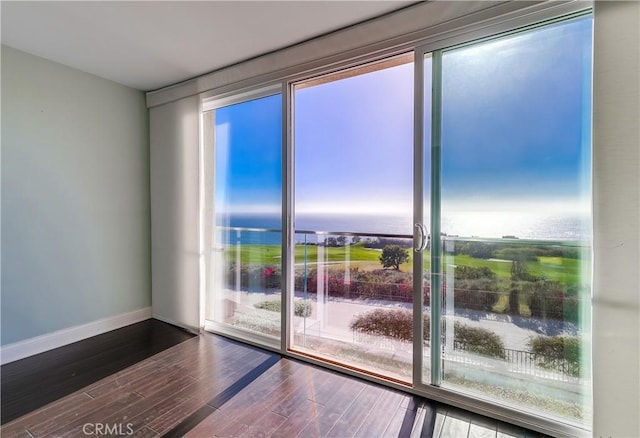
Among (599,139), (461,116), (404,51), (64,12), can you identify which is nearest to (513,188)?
A: (599,139)

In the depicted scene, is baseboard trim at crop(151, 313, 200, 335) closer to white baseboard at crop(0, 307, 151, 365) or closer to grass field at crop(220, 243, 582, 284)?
white baseboard at crop(0, 307, 151, 365)

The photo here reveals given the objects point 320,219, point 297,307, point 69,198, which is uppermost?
point 69,198

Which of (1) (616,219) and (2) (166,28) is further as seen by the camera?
(2) (166,28)

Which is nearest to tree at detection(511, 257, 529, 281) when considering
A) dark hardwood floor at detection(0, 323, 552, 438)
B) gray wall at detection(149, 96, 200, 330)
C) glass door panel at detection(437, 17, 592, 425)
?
glass door panel at detection(437, 17, 592, 425)

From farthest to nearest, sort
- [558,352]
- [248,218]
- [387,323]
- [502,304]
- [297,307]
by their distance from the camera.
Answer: [248,218] → [297,307] → [387,323] → [502,304] → [558,352]

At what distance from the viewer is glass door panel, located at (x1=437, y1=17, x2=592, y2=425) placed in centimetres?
168

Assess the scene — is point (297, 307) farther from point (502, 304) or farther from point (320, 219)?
point (502, 304)

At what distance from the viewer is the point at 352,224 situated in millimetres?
2811

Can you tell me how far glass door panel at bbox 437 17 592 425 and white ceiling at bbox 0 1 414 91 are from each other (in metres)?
0.84

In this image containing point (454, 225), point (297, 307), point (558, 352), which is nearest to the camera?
point (558, 352)

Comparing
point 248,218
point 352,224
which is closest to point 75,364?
point 248,218

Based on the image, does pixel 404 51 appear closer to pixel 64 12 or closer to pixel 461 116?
pixel 461 116

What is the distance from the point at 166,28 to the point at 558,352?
3.41 metres

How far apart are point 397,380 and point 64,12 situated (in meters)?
3.48
